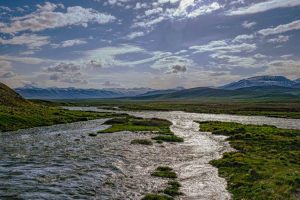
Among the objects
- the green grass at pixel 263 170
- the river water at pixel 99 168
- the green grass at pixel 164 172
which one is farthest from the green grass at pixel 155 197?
the green grass at pixel 164 172

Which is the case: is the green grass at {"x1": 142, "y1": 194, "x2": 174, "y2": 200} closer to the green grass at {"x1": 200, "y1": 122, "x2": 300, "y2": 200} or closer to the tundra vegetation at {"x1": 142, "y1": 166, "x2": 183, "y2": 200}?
the tundra vegetation at {"x1": 142, "y1": 166, "x2": 183, "y2": 200}

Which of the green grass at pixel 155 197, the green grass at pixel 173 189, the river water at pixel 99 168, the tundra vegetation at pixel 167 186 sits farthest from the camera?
the green grass at pixel 173 189

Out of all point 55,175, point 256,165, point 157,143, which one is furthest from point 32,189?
point 157,143

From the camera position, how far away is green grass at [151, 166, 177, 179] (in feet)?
99.8

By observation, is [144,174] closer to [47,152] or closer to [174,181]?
[174,181]

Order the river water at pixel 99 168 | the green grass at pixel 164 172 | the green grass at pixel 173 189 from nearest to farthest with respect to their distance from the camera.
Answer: the river water at pixel 99 168 → the green grass at pixel 173 189 → the green grass at pixel 164 172

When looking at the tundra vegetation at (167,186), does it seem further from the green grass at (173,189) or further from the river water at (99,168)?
the river water at (99,168)

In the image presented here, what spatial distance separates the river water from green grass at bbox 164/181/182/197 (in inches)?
28.3

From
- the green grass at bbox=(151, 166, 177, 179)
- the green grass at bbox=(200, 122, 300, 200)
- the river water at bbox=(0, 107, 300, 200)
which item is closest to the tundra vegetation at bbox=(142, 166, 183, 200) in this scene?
the green grass at bbox=(151, 166, 177, 179)

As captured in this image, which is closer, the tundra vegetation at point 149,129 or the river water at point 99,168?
the river water at point 99,168

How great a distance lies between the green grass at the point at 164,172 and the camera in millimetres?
30419

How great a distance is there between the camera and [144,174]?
31.2 m

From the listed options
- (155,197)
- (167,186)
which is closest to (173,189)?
(167,186)

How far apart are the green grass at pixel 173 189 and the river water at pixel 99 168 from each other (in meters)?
0.72
